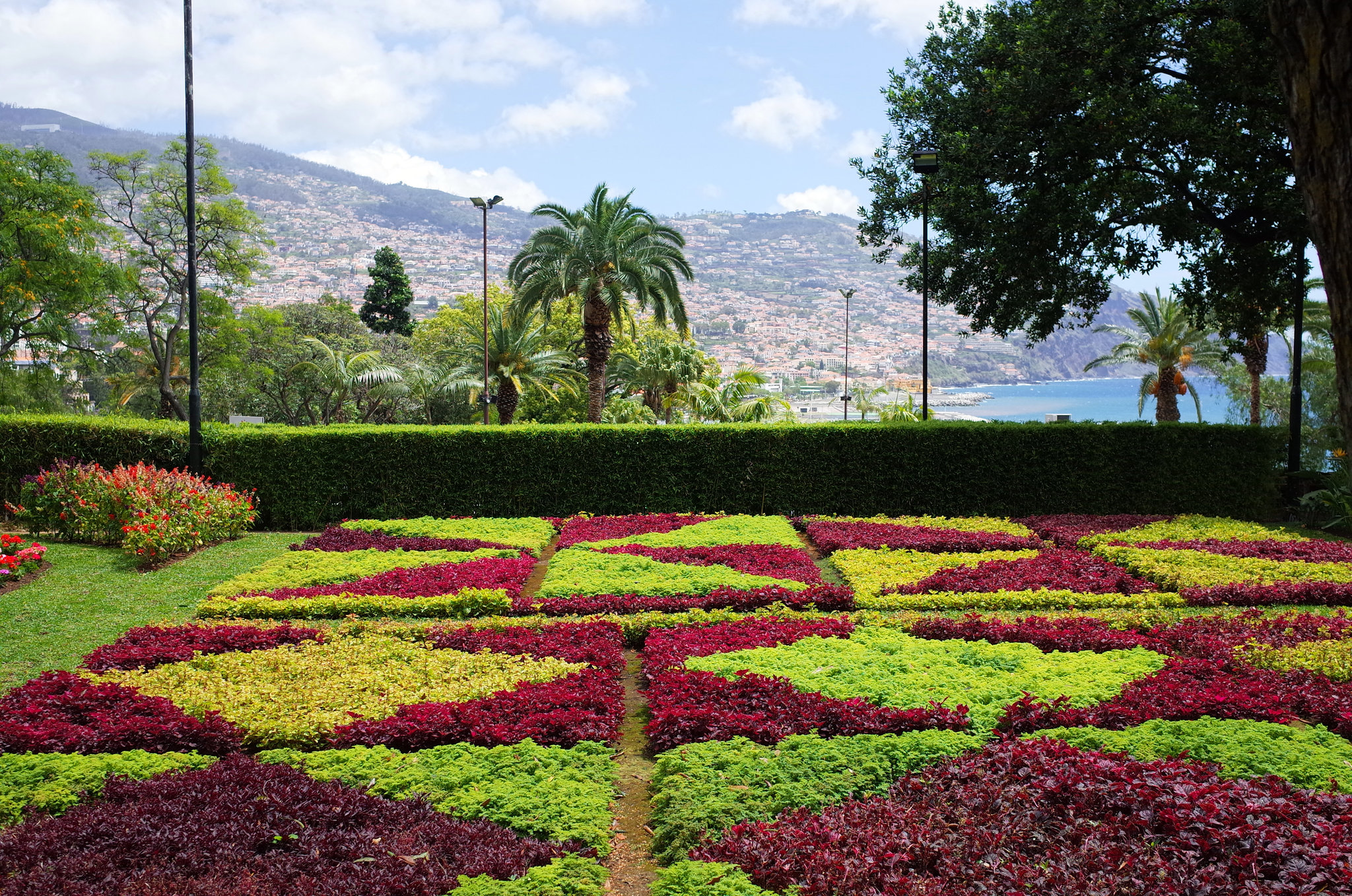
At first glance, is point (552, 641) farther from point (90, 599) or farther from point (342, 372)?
point (342, 372)

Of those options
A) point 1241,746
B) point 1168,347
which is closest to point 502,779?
point 1241,746

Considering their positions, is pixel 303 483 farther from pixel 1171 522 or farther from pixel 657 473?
pixel 1171 522

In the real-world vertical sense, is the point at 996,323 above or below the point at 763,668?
above

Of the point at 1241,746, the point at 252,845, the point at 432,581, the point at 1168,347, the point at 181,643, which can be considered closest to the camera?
the point at 252,845

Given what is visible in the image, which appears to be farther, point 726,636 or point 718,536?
point 718,536

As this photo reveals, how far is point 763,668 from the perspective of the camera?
7.67m

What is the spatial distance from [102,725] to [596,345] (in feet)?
70.7

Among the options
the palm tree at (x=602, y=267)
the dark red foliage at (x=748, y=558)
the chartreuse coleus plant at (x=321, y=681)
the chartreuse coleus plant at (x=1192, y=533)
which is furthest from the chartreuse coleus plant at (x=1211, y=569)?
the palm tree at (x=602, y=267)

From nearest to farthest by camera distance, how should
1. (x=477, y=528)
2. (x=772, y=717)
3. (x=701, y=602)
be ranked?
(x=772, y=717) < (x=701, y=602) < (x=477, y=528)

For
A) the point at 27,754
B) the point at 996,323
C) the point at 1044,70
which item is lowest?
the point at 27,754

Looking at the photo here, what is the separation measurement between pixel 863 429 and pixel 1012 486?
291 centimetres

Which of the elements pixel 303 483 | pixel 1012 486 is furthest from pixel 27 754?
pixel 1012 486

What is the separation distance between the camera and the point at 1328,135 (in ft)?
6.43

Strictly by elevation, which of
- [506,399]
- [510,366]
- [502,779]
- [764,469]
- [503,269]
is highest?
[503,269]
